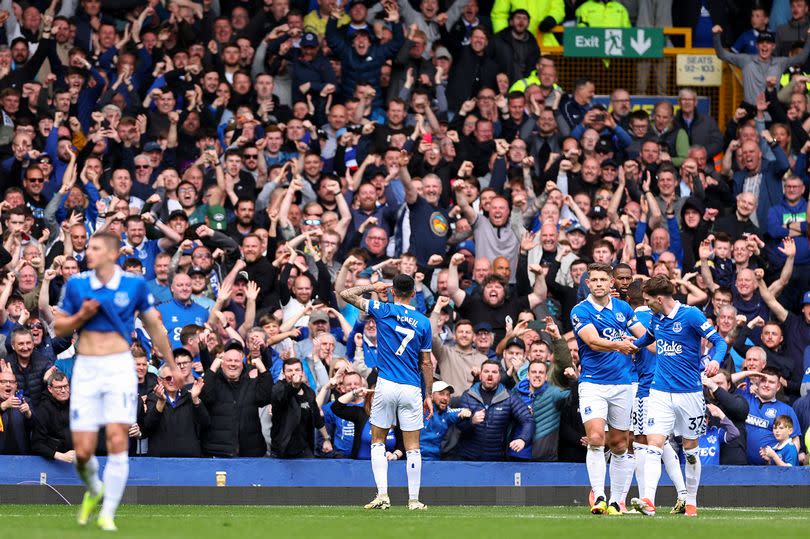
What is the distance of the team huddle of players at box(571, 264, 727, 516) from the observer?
15.6 meters

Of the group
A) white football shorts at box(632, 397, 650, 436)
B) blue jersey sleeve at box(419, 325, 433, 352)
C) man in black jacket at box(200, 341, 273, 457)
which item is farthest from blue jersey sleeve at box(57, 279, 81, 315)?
white football shorts at box(632, 397, 650, 436)

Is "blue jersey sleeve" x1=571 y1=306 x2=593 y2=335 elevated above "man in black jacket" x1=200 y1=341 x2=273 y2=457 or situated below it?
above

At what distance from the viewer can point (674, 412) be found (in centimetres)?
1599

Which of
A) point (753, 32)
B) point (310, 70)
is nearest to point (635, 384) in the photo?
point (310, 70)

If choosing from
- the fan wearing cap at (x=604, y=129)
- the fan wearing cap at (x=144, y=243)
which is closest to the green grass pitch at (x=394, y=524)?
the fan wearing cap at (x=144, y=243)

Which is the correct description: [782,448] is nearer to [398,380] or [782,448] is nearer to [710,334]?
[710,334]

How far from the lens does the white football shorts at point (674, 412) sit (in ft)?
52.2

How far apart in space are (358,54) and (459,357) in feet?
24.5

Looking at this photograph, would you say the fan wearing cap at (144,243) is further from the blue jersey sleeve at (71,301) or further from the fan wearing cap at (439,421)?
the blue jersey sleeve at (71,301)

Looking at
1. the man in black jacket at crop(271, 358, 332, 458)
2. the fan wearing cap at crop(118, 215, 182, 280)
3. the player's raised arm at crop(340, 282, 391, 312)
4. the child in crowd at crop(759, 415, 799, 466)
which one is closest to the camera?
the player's raised arm at crop(340, 282, 391, 312)

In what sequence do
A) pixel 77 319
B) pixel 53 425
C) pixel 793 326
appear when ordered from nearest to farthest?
pixel 77 319 < pixel 53 425 < pixel 793 326

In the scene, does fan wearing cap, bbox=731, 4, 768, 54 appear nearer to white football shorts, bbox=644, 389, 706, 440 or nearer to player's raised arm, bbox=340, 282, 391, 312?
white football shorts, bbox=644, 389, 706, 440

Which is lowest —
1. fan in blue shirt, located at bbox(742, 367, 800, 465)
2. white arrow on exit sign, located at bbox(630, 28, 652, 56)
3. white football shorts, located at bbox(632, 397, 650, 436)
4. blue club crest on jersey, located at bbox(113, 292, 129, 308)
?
fan in blue shirt, located at bbox(742, 367, 800, 465)

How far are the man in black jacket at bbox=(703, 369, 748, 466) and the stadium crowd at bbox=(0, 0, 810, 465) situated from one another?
0.03 metres
